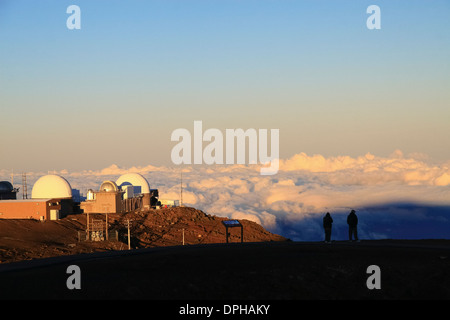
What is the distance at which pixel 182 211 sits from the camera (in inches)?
3428

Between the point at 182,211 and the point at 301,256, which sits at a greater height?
the point at 301,256

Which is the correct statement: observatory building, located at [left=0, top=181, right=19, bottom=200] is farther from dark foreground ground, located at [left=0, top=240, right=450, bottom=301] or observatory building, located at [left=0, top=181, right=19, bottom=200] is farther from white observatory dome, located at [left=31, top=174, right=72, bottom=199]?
dark foreground ground, located at [left=0, top=240, right=450, bottom=301]

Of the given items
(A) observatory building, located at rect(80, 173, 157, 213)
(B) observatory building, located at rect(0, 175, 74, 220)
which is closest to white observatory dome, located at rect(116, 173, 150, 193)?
(A) observatory building, located at rect(80, 173, 157, 213)

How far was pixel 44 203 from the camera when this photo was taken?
7025 centimetres

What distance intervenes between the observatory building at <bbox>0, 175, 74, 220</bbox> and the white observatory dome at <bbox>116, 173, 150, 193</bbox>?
12.5 metres

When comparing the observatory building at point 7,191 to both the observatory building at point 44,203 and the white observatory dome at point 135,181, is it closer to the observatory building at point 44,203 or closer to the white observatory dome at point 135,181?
the observatory building at point 44,203

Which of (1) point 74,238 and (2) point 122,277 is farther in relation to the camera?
(1) point 74,238

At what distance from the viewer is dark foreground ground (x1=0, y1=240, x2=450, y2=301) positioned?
59.3 feet

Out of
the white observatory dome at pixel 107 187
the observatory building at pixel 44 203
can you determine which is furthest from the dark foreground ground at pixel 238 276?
the white observatory dome at pixel 107 187

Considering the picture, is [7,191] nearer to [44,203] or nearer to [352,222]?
[44,203]
